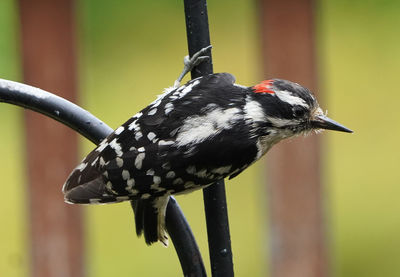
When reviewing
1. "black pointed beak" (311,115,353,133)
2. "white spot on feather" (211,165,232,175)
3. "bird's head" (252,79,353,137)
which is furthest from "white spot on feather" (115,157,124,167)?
"black pointed beak" (311,115,353,133)

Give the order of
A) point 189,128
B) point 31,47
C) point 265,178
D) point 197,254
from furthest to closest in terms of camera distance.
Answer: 1. point 265,178
2. point 31,47
3. point 189,128
4. point 197,254

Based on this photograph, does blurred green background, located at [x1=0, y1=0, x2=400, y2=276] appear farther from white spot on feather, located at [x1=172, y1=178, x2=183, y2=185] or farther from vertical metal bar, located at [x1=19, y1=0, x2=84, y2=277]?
white spot on feather, located at [x1=172, y1=178, x2=183, y2=185]

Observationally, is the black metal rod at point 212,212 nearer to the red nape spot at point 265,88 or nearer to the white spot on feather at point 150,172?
the white spot on feather at point 150,172

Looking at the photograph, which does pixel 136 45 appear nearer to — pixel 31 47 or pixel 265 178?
pixel 31 47

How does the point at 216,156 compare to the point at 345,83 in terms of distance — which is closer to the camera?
the point at 216,156

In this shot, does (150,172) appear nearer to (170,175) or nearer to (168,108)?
(170,175)

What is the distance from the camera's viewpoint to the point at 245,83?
4.79 meters

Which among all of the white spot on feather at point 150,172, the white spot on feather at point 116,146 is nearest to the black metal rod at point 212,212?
the white spot on feather at point 150,172

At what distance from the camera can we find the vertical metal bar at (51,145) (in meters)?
4.82

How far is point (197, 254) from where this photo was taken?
1.92 metres

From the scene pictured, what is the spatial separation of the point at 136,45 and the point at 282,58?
32.9 inches

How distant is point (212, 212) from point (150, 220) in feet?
1.63

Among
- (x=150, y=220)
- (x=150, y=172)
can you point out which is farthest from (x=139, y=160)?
(x=150, y=220)

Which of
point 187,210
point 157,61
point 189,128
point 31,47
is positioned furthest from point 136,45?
point 189,128
